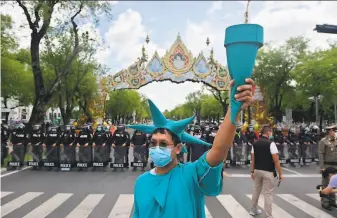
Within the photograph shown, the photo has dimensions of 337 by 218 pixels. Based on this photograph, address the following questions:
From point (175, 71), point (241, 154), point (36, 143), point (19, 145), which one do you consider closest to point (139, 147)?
point (36, 143)

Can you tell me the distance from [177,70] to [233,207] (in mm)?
19018

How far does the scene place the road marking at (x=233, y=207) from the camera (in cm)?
691

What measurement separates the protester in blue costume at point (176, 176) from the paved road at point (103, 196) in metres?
4.63

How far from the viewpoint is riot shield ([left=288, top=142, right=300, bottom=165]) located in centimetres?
1427

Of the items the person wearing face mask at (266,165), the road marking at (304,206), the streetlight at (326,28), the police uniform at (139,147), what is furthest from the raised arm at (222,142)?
the police uniform at (139,147)

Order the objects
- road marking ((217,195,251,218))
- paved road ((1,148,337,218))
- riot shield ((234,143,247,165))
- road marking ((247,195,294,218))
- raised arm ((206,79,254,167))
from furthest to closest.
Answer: riot shield ((234,143,247,165)), paved road ((1,148,337,218)), road marking ((217,195,251,218)), road marking ((247,195,294,218)), raised arm ((206,79,254,167))

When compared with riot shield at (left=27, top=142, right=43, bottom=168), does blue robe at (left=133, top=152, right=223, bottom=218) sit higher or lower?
higher

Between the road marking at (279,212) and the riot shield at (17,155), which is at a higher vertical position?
the riot shield at (17,155)

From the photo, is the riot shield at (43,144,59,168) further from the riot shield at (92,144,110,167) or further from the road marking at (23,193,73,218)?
the road marking at (23,193,73,218)

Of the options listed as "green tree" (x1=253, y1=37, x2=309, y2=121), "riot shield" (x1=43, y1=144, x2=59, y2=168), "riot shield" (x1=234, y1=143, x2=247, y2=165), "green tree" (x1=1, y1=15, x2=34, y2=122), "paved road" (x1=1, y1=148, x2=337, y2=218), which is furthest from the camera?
"green tree" (x1=253, y1=37, x2=309, y2=121)

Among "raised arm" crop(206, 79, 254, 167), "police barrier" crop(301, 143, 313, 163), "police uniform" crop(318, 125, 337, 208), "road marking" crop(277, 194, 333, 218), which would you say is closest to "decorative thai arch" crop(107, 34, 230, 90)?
"police barrier" crop(301, 143, 313, 163)

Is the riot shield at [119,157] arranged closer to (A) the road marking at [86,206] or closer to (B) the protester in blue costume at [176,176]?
(A) the road marking at [86,206]

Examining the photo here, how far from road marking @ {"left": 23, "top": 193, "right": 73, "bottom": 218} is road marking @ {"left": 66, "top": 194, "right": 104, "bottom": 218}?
50 centimetres

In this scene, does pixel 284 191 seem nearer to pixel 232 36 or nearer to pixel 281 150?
pixel 281 150
